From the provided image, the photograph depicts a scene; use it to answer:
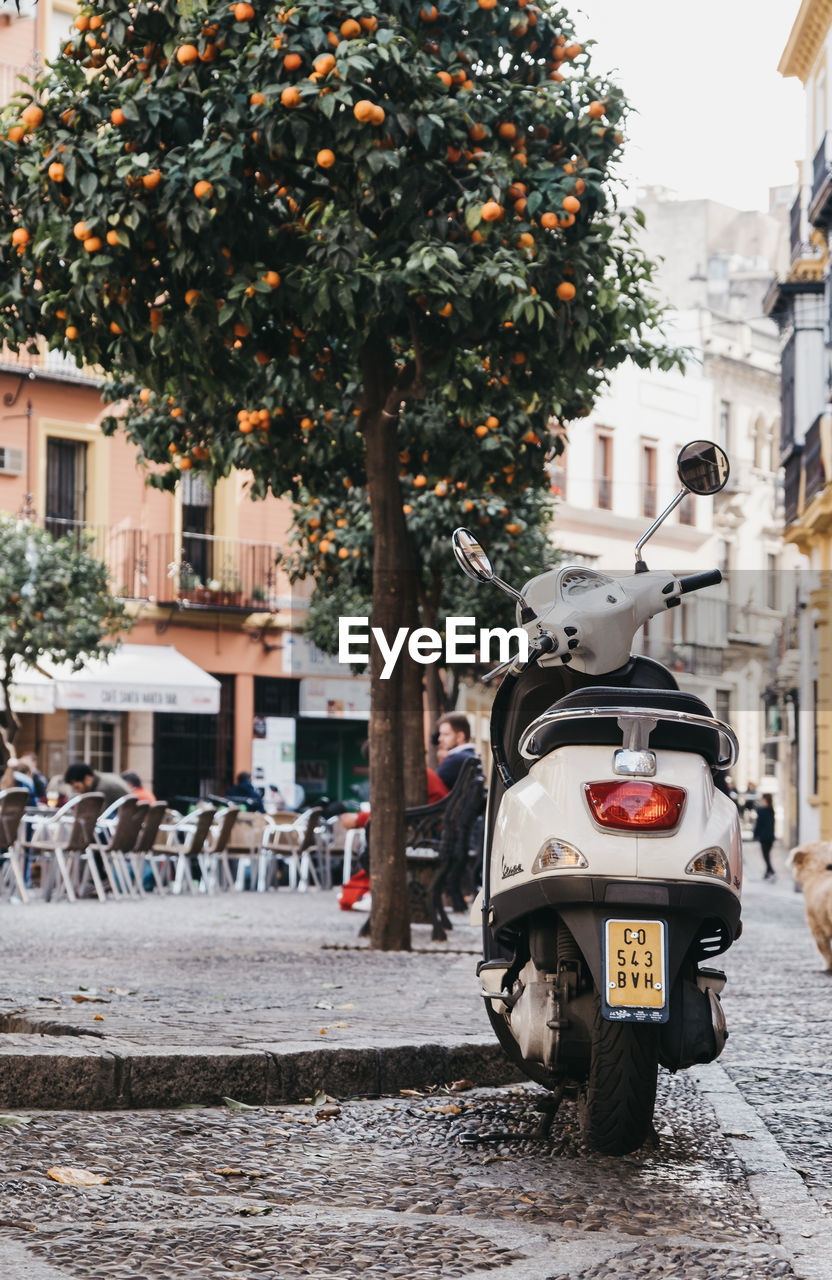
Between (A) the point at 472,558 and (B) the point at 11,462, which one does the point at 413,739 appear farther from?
(B) the point at 11,462

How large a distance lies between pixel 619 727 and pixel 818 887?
809cm

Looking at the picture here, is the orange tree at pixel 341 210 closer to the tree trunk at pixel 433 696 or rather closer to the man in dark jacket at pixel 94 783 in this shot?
the man in dark jacket at pixel 94 783

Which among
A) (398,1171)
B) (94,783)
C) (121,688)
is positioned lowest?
(398,1171)

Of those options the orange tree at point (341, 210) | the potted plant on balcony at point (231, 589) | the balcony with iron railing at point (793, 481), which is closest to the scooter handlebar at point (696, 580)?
the orange tree at point (341, 210)

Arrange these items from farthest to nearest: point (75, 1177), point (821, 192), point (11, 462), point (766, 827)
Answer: point (766, 827) → point (11, 462) → point (821, 192) → point (75, 1177)

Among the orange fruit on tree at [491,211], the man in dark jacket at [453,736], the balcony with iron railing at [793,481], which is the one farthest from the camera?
the balcony with iron railing at [793,481]

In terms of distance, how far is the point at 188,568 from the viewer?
1492 inches

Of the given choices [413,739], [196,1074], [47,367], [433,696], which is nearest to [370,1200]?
[196,1074]

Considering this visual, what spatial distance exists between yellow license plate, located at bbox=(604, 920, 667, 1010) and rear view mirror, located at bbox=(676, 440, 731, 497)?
172 cm

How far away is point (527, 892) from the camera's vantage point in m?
5.42

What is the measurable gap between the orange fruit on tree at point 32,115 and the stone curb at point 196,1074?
19.6ft

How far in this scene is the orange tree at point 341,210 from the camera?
34.5 feet

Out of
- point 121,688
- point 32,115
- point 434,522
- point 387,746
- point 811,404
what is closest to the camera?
point 32,115

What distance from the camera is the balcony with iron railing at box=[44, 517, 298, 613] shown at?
36719 mm
